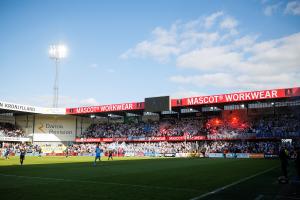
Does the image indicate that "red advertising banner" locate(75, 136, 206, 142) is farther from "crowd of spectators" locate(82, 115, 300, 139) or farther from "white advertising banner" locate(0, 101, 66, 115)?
"white advertising banner" locate(0, 101, 66, 115)

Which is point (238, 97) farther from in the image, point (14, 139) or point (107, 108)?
point (14, 139)

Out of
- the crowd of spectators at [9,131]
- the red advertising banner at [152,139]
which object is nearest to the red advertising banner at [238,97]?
the red advertising banner at [152,139]

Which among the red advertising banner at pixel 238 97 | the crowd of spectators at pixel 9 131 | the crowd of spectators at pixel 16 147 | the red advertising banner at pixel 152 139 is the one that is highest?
the red advertising banner at pixel 238 97

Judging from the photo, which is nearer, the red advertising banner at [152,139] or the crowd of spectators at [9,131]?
the red advertising banner at [152,139]

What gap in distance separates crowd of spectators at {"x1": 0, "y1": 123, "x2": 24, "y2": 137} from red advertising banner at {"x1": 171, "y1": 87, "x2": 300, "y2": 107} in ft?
118

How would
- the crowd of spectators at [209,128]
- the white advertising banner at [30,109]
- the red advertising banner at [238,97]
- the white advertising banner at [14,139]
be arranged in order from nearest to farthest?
the red advertising banner at [238,97], the crowd of spectators at [209,128], the white advertising banner at [30,109], the white advertising banner at [14,139]

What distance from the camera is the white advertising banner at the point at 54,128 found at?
76062 millimetres

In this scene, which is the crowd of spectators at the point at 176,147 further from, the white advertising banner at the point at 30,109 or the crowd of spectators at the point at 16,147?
the white advertising banner at the point at 30,109

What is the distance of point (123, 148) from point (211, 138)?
18.4m

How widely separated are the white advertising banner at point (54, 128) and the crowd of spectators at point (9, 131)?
3793 millimetres

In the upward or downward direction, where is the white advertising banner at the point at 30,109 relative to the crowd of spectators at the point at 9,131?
upward

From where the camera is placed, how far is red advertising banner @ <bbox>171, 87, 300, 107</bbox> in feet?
172

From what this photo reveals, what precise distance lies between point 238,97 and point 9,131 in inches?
1944

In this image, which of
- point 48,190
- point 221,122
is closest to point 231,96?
point 221,122
